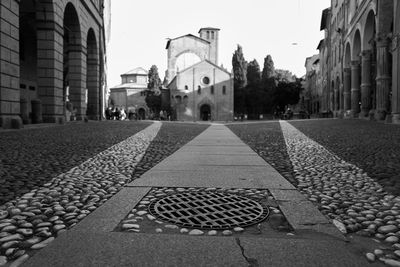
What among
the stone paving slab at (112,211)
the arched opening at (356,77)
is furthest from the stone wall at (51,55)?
the arched opening at (356,77)

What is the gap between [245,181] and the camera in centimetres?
433

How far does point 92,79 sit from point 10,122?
557 inches

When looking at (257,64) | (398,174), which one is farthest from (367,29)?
(257,64)

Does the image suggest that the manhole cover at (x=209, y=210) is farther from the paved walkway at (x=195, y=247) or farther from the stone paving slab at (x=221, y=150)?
the stone paving slab at (x=221, y=150)

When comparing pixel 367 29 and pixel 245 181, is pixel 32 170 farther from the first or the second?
pixel 367 29

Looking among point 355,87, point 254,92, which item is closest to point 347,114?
point 355,87

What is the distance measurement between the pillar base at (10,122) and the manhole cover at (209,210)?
980 cm

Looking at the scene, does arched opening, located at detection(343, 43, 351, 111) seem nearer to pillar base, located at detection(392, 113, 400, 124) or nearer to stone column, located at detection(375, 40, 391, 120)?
stone column, located at detection(375, 40, 391, 120)

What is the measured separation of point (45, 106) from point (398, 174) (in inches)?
587

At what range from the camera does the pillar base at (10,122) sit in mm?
11484

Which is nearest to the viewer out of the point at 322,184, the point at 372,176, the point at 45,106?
the point at 322,184

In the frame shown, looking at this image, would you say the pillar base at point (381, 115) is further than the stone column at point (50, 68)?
Yes

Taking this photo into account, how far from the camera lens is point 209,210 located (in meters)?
3.12

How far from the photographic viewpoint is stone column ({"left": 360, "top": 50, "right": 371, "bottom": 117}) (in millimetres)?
24031
